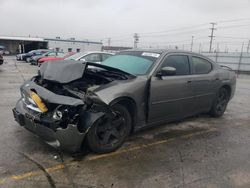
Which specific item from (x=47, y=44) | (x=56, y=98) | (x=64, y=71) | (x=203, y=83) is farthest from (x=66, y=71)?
(x=47, y=44)

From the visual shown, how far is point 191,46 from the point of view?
4269 cm

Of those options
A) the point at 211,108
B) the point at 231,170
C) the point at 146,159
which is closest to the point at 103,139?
the point at 146,159

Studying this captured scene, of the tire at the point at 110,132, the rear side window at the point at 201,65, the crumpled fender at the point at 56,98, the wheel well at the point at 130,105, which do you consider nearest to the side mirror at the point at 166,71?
the wheel well at the point at 130,105

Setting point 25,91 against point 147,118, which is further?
point 147,118

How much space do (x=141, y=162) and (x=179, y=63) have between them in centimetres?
230

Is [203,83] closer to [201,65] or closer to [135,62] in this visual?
[201,65]

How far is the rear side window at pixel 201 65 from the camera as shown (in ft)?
17.3

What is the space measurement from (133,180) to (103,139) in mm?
899

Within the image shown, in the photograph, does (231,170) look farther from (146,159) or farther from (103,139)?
(103,139)

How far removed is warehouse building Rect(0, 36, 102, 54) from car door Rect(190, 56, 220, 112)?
42249mm

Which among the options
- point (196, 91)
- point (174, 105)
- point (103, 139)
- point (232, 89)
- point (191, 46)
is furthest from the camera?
point (191, 46)

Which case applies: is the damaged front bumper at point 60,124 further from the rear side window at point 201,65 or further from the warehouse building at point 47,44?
the warehouse building at point 47,44

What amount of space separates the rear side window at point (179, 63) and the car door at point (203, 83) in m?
0.21

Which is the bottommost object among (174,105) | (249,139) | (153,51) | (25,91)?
(249,139)
